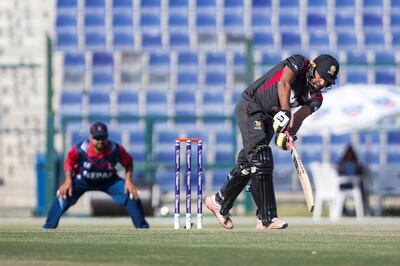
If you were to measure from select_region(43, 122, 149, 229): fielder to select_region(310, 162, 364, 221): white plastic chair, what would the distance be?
23.6ft

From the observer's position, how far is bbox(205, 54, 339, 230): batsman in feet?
38.7

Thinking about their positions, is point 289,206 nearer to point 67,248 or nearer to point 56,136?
point 56,136

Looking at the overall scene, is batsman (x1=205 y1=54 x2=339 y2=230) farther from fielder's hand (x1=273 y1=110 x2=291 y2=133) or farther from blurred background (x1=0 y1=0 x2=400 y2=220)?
blurred background (x1=0 y1=0 x2=400 y2=220)

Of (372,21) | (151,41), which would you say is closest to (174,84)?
(151,41)

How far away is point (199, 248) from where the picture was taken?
9.27m

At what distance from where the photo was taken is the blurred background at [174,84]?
73.4 feet

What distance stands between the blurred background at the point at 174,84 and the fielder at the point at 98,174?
5935mm

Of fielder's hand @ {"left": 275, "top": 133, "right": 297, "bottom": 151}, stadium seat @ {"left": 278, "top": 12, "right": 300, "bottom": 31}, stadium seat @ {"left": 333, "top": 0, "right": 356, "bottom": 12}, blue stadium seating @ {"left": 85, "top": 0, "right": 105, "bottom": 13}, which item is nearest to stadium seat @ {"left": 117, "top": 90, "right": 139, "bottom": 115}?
blue stadium seating @ {"left": 85, "top": 0, "right": 105, "bottom": 13}

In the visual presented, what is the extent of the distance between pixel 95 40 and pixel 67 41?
651 millimetres

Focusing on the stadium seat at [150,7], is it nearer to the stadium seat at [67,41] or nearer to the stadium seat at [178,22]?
the stadium seat at [178,22]

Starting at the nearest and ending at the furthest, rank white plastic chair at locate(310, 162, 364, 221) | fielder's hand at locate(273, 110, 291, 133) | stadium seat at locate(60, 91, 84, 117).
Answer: fielder's hand at locate(273, 110, 291, 133) < white plastic chair at locate(310, 162, 364, 221) < stadium seat at locate(60, 91, 84, 117)

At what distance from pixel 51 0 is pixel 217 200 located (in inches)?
648

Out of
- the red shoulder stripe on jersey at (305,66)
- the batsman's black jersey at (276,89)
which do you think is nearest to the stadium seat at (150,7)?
the batsman's black jersey at (276,89)

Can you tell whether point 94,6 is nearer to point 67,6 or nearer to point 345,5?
point 67,6
